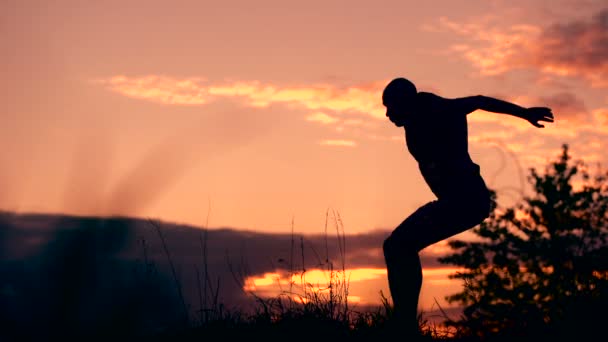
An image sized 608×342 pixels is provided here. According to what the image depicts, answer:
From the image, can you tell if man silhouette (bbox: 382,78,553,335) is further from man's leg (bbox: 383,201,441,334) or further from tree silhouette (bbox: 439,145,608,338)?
tree silhouette (bbox: 439,145,608,338)

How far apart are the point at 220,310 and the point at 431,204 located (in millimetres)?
2489

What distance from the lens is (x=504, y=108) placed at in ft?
22.8

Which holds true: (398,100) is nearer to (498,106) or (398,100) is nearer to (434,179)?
(434,179)

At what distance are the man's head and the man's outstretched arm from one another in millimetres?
476

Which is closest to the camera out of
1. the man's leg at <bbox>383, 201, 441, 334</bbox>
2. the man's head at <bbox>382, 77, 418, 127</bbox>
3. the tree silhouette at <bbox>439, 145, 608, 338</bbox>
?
the man's leg at <bbox>383, 201, 441, 334</bbox>

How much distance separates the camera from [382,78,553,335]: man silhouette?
6.75m

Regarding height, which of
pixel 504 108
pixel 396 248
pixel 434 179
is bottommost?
pixel 396 248

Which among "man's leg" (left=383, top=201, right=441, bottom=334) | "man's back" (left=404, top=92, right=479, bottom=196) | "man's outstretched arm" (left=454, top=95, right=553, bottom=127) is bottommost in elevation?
"man's leg" (left=383, top=201, right=441, bottom=334)

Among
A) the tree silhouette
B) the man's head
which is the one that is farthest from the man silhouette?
the tree silhouette

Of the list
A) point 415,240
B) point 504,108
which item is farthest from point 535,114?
point 415,240

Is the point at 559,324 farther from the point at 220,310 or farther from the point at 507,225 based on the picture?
the point at 507,225

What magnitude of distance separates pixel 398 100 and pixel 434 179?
0.86m

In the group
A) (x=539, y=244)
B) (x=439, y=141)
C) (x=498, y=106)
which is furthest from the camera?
(x=539, y=244)

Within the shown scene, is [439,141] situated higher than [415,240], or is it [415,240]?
[439,141]
